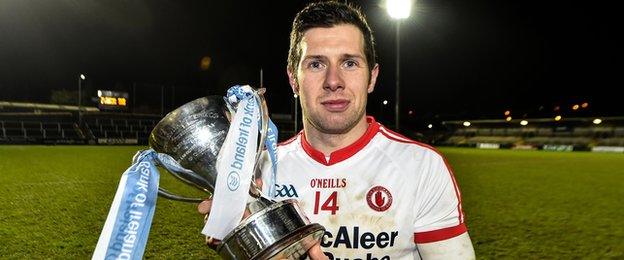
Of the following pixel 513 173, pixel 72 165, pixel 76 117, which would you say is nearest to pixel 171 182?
pixel 72 165

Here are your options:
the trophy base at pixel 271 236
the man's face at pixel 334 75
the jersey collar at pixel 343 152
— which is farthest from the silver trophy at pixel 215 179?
the jersey collar at pixel 343 152

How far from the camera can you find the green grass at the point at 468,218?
541 cm

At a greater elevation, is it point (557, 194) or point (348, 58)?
point (348, 58)

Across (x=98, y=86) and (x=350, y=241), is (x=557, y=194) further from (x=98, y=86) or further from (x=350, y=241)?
(x=98, y=86)

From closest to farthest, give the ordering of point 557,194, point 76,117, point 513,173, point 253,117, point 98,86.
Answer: point 253,117
point 557,194
point 513,173
point 76,117
point 98,86

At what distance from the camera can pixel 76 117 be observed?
40.4 m

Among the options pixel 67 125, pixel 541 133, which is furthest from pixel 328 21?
pixel 541 133

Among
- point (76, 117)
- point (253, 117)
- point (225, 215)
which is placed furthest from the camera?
point (76, 117)

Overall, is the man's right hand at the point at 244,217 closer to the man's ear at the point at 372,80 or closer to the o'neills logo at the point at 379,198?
the o'neills logo at the point at 379,198

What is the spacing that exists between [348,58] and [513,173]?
47.9ft

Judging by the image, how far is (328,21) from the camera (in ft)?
6.45

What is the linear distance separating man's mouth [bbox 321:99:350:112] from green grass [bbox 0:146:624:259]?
12.1ft

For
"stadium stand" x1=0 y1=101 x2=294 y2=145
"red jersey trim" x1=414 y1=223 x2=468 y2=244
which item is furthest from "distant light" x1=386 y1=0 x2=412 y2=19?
"stadium stand" x1=0 y1=101 x2=294 y2=145

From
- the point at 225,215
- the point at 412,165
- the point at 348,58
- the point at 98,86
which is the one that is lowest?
the point at 225,215
